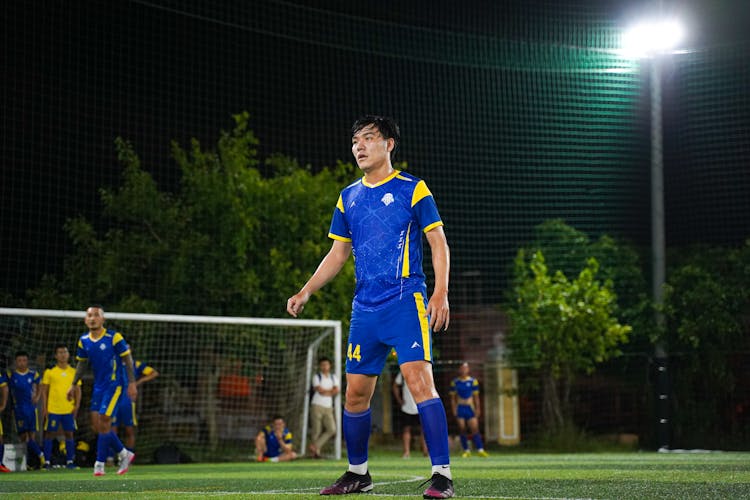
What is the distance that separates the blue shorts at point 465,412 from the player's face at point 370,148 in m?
12.6

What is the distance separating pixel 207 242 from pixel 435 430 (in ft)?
60.4

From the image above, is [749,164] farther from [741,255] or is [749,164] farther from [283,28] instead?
[283,28]

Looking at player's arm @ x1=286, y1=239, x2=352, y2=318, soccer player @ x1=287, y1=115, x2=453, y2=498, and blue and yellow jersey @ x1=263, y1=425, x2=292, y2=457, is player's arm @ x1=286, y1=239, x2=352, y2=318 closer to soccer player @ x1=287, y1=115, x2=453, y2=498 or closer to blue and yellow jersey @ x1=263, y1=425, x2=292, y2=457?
soccer player @ x1=287, y1=115, x2=453, y2=498

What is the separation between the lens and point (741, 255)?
2202 cm

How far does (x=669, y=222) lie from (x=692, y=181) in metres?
1.60

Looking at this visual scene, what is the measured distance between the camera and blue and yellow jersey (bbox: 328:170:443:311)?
5.67 meters

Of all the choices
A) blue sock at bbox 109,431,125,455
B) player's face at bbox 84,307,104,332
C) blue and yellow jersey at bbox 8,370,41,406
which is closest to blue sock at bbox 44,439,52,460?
blue and yellow jersey at bbox 8,370,41,406

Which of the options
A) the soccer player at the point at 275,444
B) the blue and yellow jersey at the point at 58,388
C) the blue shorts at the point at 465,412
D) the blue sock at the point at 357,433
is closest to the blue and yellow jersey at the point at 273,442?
the soccer player at the point at 275,444

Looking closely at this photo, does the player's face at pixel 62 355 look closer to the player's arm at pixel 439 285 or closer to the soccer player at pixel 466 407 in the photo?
the soccer player at pixel 466 407

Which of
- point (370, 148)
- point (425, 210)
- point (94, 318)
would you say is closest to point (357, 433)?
point (425, 210)

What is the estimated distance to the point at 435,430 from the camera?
5.50 meters

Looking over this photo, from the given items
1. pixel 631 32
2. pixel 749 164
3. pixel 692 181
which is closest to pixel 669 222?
pixel 692 181

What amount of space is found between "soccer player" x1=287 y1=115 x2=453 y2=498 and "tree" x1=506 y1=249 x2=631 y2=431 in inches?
Result: 662

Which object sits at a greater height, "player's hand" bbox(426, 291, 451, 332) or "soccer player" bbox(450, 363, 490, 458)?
"player's hand" bbox(426, 291, 451, 332)
